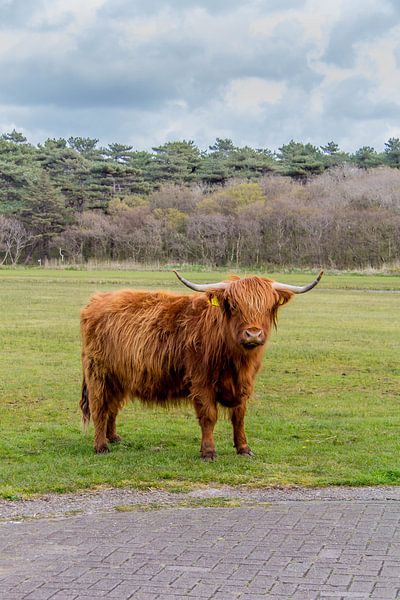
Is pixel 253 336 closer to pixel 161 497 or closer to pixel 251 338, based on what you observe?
pixel 251 338

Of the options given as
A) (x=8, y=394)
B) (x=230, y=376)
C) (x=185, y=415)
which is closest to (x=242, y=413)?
(x=230, y=376)

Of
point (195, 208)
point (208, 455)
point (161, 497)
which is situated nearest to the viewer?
point (161, 497)

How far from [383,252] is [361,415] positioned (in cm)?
6529

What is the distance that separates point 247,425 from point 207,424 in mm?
2368

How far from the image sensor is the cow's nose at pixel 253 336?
30.1ft

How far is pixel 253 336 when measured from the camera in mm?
9172

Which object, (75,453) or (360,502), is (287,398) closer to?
(75,453)

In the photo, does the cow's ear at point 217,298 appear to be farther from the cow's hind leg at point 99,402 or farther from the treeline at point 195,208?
the treeline at point 195,208

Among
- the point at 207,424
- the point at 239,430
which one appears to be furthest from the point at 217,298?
the point at 239,430

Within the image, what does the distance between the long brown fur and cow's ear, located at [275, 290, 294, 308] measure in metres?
0.01

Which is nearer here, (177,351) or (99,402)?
(177,351)

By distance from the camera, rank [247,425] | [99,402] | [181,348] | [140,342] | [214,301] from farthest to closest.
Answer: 1. [247,425]
2. [99,402]
3. [140,342]
4. [181,348]
5. [214,301]

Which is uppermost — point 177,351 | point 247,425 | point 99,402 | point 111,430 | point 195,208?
point 195,208

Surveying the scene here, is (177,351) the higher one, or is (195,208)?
(195,208)
